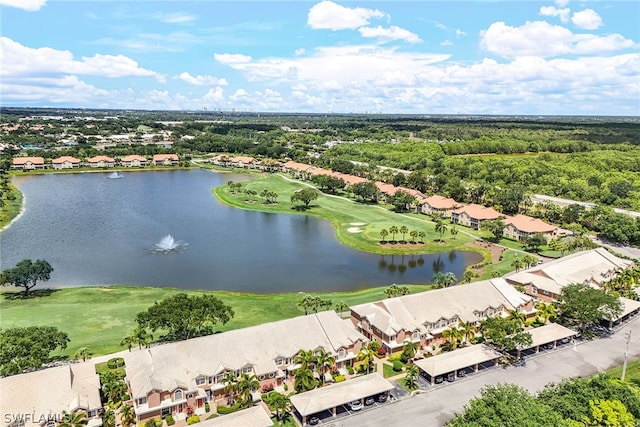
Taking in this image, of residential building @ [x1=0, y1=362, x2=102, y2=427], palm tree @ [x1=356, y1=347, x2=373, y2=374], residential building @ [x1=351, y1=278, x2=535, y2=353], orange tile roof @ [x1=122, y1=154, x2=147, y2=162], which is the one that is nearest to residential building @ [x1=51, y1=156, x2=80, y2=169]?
orange tile roof @ [x1=122, y1=154, x2=147, y2=162]

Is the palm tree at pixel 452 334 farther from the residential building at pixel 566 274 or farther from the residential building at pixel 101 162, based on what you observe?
the residential building at pixel 101 162

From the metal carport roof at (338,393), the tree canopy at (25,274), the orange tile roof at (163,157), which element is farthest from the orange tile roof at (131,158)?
the metal carport roof at (338,393)

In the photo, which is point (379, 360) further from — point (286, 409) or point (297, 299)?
point (297, 299)

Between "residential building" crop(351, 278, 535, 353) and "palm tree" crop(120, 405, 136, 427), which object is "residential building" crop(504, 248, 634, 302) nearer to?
"residential building" crop(351, 278, 535, 353)

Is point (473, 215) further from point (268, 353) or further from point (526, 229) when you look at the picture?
point (268, 353)

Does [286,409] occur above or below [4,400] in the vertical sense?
below

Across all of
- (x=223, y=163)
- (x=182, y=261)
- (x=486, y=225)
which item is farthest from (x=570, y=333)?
(x=223, y=163)
